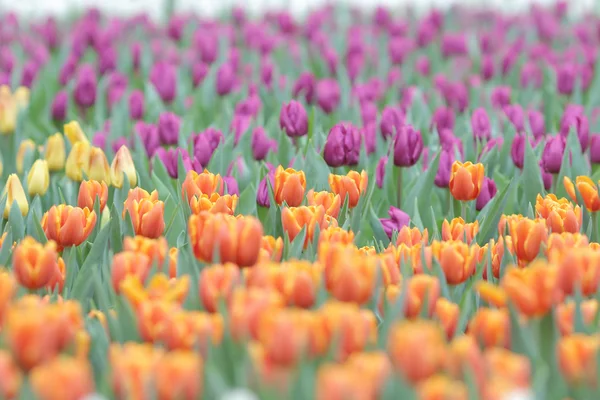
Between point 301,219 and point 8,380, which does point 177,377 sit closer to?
point 8,380

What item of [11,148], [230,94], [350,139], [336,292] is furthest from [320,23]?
[336,292]

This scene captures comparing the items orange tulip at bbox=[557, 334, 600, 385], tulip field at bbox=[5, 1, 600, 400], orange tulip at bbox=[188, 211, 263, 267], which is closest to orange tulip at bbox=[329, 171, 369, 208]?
tulip field at bbox=[5, 1, 600, 400]

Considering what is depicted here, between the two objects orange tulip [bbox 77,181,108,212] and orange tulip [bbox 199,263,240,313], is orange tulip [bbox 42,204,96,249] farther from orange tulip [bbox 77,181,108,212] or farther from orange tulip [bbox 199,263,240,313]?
orange tulip [bbox 199,263,240,313]

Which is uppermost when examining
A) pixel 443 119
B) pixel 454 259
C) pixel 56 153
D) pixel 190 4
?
pixel 454 259

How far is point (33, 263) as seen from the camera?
1876 millimetres

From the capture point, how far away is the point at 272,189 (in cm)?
269

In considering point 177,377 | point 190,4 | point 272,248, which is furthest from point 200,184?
point 190,4

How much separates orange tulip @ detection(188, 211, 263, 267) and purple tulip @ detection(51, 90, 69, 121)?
2.49 meters

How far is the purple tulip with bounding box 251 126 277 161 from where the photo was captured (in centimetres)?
331

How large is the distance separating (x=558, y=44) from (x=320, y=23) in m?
1.84

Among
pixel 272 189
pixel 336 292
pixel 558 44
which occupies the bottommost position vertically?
pixel 558 44

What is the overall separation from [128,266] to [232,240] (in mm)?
211

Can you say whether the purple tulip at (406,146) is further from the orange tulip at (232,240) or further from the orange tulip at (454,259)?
the orange tulip at (232,240)

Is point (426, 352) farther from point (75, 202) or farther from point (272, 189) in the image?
point (75, 202)
